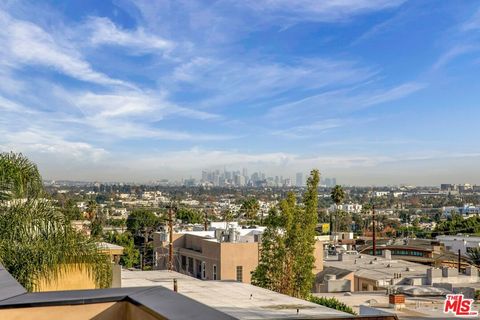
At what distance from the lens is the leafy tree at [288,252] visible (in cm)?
2328

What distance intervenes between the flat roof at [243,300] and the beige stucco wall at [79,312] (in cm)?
720

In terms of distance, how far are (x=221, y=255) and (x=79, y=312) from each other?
1032 inches

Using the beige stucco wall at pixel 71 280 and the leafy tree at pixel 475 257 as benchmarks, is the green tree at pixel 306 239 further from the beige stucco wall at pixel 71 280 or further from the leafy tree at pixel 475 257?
the leafy tree at pixel 475 257

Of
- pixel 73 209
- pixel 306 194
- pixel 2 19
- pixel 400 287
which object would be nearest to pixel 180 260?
pixel 306 194

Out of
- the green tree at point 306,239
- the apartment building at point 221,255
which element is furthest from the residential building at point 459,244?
the green tree at point 306,239

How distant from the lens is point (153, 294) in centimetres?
288

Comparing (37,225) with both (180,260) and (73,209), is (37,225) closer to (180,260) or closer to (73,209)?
(73,209)

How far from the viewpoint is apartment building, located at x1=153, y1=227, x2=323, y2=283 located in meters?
29.1

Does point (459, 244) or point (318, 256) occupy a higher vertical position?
point (318, 256)

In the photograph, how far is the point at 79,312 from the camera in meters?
3.00

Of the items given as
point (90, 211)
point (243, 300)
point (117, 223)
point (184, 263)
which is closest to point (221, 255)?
point (184, 263)

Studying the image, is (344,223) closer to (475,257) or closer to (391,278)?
(475,257)

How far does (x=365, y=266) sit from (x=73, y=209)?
83.7 ft

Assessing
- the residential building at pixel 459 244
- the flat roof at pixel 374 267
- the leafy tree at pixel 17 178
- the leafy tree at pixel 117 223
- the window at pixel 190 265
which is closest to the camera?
the leafy tree at pixel 17 178
